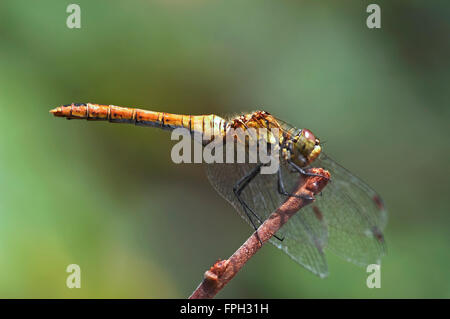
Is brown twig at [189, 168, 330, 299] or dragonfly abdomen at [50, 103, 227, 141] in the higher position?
dragonfly abdomen at [50, 103, 227, 141]

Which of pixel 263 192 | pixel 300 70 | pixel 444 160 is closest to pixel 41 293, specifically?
pixel 263 192

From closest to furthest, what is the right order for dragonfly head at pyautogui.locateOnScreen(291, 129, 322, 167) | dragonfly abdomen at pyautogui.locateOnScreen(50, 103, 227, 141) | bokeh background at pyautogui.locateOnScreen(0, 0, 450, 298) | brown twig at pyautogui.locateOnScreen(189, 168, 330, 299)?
brown twig at pyautogui.locateOnScreen(189, 168, 330, 299)
dragonfly head at pyautogui.locateOnScreen(291, 129, 322, 167)
dragonfly abdomen at pyautogui.locateOnScreen(50, 103, 227, 141)
bokeh background at pyautogui.locateOnScreen(0, 0, 450, 298)

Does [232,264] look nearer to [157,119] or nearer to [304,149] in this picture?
[304,149]

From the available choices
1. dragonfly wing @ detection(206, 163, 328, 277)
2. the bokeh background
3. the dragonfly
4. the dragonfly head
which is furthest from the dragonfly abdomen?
the bokeh background

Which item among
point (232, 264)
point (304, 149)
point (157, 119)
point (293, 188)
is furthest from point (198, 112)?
point (232, 264)

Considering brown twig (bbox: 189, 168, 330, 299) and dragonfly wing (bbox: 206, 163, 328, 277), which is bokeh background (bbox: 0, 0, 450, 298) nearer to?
dragonfly wing (bbox: 206, 163, 328, 277)

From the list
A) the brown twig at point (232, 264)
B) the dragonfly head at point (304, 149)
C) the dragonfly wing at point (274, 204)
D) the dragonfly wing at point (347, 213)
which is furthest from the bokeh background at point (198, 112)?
the brown twig at point (232, 264)

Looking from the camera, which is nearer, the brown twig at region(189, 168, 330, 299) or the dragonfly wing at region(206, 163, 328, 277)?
the brown twig at region(189, 168, 330, 299)


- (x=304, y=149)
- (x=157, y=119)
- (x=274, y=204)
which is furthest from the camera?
(x=157, y=119)

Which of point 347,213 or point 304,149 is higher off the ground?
point 304,149

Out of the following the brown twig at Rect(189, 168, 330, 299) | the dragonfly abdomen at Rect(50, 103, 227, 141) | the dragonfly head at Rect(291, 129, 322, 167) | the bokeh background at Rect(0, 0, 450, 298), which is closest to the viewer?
the brown twig at Rect(189, 168, 330, 299)
